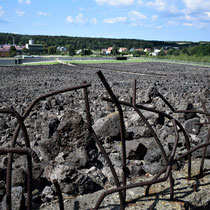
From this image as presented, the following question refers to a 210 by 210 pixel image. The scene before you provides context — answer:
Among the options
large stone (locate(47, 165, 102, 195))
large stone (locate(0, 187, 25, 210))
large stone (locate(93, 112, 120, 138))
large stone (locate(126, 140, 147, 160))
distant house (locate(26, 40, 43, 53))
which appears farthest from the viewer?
distant house (locate(26, 40, 43, 53))

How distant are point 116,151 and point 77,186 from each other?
166cm

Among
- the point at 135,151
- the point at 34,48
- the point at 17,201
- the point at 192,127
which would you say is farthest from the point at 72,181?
the point at 34,48

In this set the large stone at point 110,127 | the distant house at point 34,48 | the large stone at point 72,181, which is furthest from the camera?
the distant house at point 34,48

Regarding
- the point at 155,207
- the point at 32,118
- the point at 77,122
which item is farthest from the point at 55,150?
the point at 32,118

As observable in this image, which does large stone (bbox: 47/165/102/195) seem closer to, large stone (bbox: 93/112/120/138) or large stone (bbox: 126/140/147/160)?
large stone (bbox: 126/140/147/160)

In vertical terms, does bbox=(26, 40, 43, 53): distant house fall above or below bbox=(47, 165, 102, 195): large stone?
above

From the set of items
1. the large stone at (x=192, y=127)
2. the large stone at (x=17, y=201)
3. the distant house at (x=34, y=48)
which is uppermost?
the distant house at (x=34, y=48)

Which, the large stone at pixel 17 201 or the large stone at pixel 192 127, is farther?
the large stone at pixel 192 127

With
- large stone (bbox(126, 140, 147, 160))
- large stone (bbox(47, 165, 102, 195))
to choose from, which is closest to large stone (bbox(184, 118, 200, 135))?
large stone (bbox(126, 140, 147, 160))

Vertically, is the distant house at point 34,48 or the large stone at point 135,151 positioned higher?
the distant house at point 34,48

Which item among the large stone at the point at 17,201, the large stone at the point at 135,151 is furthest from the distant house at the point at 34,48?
the large stone at the point at 17,201

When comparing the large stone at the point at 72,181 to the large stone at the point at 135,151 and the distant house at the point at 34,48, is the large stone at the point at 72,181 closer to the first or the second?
the large stone at the point at 135,151

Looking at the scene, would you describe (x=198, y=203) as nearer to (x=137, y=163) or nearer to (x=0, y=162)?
(x=137, y=163)

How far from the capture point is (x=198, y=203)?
2.70 m
